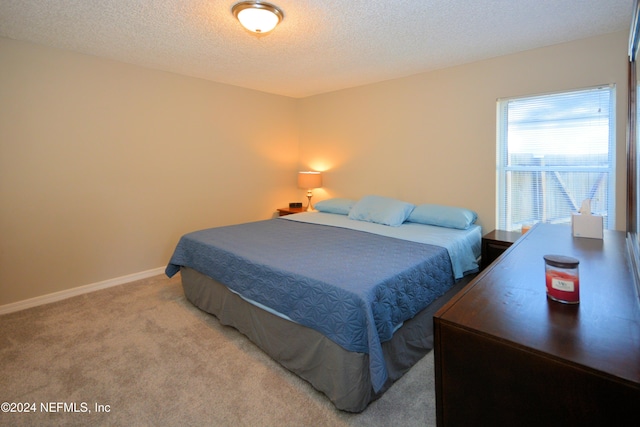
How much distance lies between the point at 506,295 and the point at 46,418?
2.23m

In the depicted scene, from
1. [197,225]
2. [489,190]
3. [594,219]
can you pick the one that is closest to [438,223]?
[489,190]

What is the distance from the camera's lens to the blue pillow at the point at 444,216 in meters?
2.99

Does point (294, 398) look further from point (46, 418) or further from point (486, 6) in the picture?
point (486, 6)

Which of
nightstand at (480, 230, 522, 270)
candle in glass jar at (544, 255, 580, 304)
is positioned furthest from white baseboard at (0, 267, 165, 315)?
candle in glass jar at (544, 255, 580, 304)

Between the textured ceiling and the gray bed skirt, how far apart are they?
2.05m

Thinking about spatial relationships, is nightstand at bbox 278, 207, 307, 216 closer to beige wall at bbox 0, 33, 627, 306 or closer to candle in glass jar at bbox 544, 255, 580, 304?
beige wall at bbox 0, 33, 627, 306

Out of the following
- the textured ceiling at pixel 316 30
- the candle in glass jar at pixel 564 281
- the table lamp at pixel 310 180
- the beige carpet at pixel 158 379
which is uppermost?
the textured ceiling at pixel 316 30

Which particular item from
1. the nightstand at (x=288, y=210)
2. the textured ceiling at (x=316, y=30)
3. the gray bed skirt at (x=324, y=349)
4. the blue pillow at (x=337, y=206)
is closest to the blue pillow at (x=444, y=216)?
the gray bed skirt at (x=324, y=349)

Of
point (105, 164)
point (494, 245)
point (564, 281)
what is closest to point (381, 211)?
point (494, 245)

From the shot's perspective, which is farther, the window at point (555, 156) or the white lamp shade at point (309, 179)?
the white lamp shade at point (309, 179)

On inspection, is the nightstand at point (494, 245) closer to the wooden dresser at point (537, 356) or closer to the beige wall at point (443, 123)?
the beige wall at point (443, 123)

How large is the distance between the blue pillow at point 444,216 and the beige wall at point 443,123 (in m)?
0.29

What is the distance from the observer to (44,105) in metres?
2.81

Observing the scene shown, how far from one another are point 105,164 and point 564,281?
3765 mm
